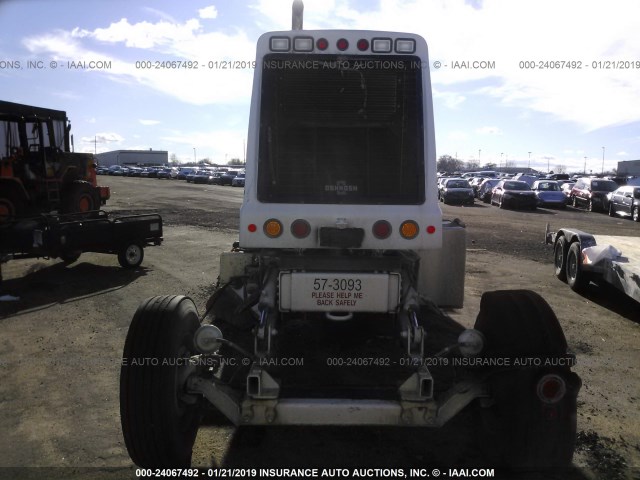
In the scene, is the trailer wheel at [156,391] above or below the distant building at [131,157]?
below

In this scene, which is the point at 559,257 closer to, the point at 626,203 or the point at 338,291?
the point at 338,291

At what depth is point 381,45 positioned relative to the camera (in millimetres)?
3914

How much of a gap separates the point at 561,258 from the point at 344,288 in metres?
7.72

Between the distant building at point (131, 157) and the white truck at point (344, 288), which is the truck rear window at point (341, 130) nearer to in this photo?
the white truck at point (344, 288)

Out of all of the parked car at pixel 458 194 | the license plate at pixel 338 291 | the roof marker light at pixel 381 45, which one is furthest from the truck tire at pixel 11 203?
the parked car at pixel 458 194

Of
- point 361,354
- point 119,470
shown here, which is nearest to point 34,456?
point 119,470

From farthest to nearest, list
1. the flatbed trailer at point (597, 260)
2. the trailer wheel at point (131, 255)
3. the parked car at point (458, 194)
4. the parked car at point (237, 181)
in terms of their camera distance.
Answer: the parked car at point (237, 181) < the parked car at point (458, 194) < the trailer wheel at point (131, 255) < the flatbed trailer at point (597, 260)

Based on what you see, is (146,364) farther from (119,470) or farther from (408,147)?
(408,147)

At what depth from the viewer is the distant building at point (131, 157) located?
125m

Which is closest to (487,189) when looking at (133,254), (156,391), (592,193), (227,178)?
(592,193)

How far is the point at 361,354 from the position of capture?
5.78 m

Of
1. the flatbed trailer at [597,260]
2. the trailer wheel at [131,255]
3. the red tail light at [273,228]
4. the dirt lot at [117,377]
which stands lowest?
the dirt lot at [117,377]

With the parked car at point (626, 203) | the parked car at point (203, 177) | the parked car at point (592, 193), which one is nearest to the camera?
the parked car at point (626, 203)

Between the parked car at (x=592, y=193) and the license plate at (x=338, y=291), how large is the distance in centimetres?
2727
